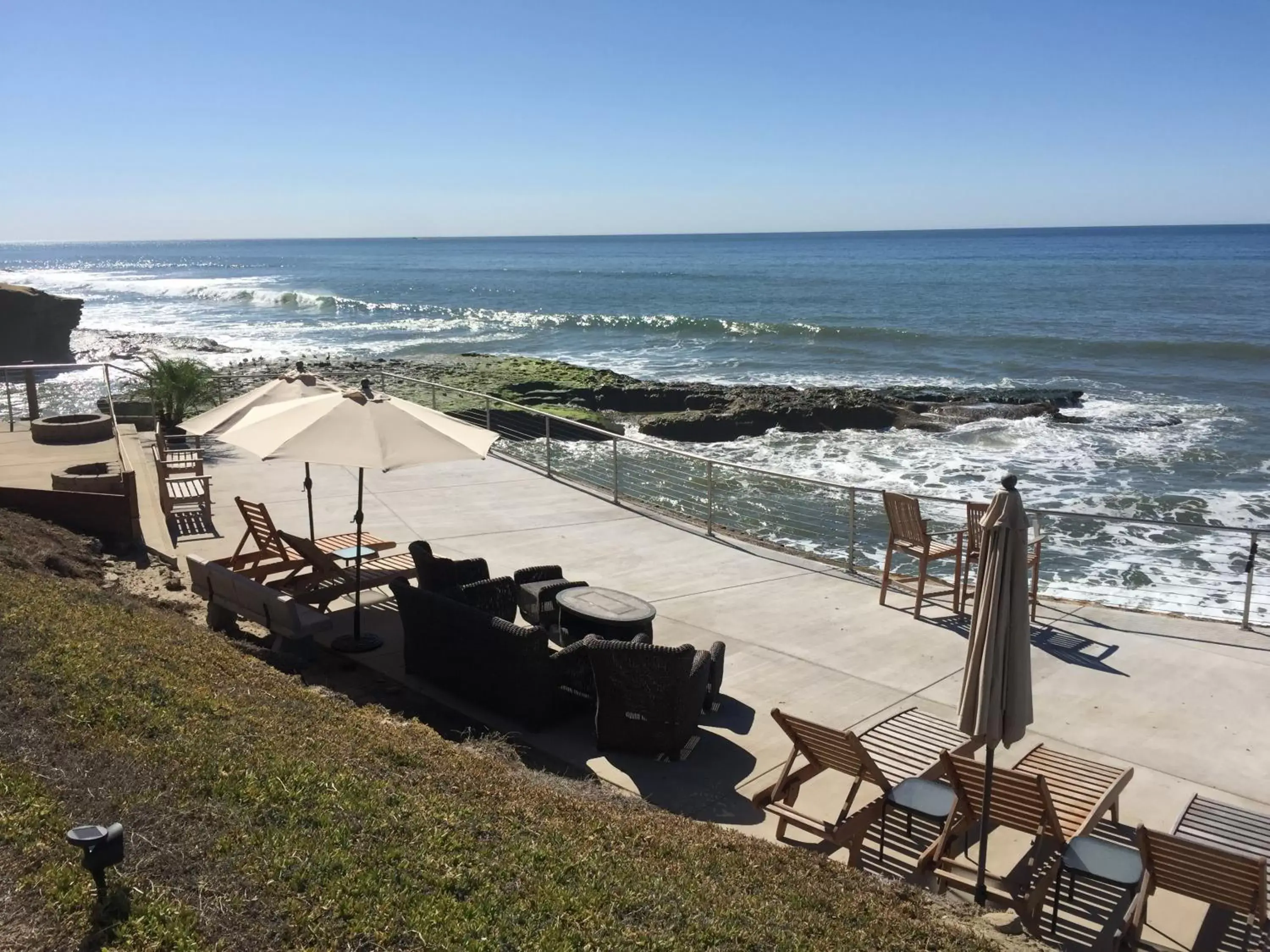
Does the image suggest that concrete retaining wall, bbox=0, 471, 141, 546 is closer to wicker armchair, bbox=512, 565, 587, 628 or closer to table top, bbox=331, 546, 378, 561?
table top, bbox=331, 546, 378, 561

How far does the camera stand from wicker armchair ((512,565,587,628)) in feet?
25.3

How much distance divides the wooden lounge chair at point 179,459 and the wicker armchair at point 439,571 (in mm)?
4902

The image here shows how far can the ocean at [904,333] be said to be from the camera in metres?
22.3

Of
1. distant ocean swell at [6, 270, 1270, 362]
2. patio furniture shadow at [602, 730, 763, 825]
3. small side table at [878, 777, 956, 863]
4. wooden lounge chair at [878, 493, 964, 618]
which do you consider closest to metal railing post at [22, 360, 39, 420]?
wooden lounge chair at [878, 493, 964, 618]

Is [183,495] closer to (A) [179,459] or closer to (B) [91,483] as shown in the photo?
(B) [91,483]

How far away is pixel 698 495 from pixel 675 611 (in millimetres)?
9277

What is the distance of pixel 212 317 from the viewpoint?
219 ft

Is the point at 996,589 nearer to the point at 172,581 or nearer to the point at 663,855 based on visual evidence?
the point at 663,855

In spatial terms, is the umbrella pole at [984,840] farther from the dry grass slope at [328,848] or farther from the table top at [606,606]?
the table top at [606,606]

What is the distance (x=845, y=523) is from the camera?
619 inches

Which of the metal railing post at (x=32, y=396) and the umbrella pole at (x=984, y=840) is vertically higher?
the metal railing post at (x=32, y=396)

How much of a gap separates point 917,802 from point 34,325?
39475 millimetres

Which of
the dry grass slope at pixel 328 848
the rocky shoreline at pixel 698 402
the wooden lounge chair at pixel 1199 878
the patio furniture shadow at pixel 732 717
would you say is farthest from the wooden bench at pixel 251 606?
the rocky shoreline at pixel 698 402

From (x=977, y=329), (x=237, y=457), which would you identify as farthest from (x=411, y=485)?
(x=977, y=329)
